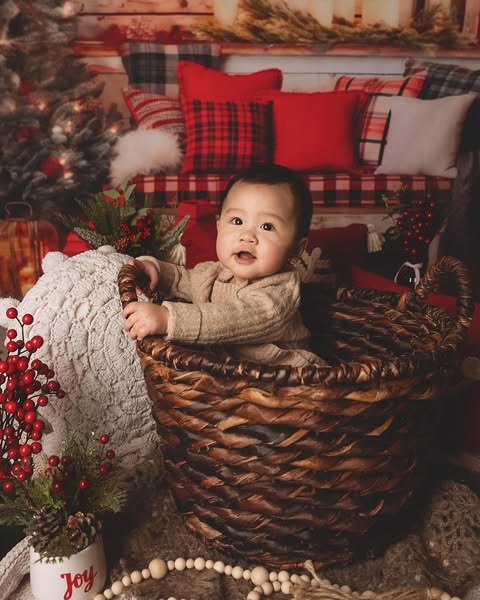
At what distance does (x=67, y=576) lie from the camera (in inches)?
32.3

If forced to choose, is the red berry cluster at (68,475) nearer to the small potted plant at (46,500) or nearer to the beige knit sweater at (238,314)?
the small potted plant at (46,500)

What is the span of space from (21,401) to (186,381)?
9.2 inches

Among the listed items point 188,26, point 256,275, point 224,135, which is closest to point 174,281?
point 256,275

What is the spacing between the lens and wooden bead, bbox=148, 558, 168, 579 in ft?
2.87

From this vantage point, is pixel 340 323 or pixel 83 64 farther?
pixel 83 64

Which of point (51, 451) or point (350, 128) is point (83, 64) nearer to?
point (350, 128)

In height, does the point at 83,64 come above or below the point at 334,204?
above

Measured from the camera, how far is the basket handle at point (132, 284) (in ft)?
2.81

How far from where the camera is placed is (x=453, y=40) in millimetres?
3203

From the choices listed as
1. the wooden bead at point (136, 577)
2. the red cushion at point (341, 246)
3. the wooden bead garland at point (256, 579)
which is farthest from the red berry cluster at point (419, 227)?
the wooden bead at point (136, 577)

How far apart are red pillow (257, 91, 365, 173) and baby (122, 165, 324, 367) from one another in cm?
181

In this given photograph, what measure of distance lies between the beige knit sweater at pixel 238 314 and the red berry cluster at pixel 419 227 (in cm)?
61

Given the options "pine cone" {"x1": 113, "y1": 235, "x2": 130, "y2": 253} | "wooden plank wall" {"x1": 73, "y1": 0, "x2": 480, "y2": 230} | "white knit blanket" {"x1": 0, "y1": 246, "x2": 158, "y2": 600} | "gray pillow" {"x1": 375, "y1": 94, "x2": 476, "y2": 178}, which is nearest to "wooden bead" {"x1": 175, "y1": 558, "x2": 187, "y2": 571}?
"white knit blanket" {"x1": 0, "y1": 246, "x2": 158, "y2": 600}

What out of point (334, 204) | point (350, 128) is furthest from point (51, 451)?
point (350, 128)
